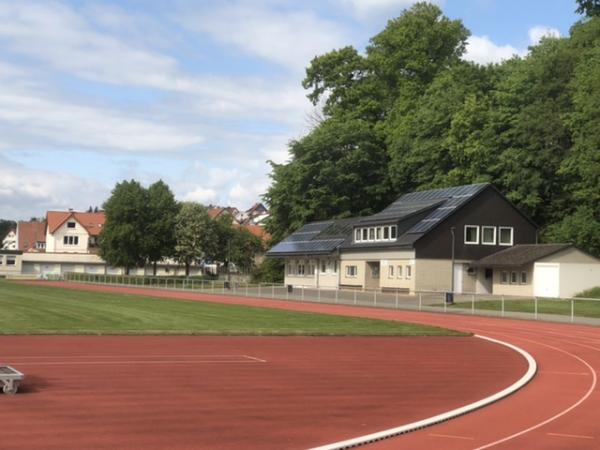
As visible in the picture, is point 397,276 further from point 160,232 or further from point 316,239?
point 160,232

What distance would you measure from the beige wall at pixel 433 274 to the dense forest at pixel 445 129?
9131 millimetres

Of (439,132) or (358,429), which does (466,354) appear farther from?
(439,132)

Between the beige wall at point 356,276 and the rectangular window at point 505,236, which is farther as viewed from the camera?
the beige wall at point 356,276

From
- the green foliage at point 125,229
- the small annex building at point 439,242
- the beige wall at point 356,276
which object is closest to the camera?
the small annex building at point 439,242

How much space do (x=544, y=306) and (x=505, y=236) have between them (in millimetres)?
18524

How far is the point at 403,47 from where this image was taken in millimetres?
84312

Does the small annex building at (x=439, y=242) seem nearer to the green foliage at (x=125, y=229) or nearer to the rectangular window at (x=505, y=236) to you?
the rectangular window at (x=505, y=236)

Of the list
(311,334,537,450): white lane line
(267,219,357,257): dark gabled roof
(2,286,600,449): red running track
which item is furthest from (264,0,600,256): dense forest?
(311,334,537,450): white lane line

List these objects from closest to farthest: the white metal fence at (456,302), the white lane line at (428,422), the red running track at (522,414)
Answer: the white lane line at (428,422), the red running track at (522,414), the white metal fence at (456,302)

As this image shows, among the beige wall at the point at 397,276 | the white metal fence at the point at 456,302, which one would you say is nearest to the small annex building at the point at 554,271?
the white metal fence at the point at 456,302

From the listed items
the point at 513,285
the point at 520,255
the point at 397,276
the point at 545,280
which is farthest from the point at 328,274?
the point at 545,280

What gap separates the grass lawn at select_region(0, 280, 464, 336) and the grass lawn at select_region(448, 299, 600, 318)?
1237 cm

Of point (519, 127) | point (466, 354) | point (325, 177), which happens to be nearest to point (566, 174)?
point (519, 127)

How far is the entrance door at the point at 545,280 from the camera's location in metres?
54.4
